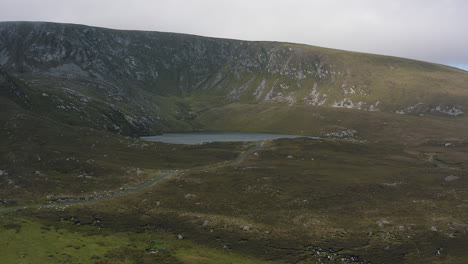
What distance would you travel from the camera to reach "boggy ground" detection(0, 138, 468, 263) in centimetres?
3978

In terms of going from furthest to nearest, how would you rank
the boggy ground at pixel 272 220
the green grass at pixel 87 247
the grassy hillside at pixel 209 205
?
1. the grassy hillside at pixel 209 205
2. the boggy ground at pixel 272 220
3. the green grass at pixel 87 247

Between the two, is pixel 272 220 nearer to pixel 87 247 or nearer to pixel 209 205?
pixel 209 205

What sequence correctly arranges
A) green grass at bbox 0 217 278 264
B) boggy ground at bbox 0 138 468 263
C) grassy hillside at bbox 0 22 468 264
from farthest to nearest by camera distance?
1. grassy hillside at bbox 0 22 468 264
2. boggy ground at bbox 0 138 468 263
3. green grass at bbox 0 217 278 264

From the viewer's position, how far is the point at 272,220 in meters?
51.5

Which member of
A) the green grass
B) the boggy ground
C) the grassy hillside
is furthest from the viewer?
the grassy hillside

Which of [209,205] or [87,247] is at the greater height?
[87,247]

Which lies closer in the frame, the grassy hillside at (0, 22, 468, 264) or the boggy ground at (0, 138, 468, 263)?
the boggy ground at (0, 138, 468, 263)

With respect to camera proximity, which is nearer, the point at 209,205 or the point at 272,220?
the point at 272,220

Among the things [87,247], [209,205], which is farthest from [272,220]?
[87,247]

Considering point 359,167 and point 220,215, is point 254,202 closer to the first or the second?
point 220,215

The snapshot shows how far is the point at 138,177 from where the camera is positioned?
Answer: 75.6 m

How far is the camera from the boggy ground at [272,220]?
39781 mm

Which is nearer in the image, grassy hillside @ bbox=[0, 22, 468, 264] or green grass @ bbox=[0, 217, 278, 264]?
green grass @ bbox=[0, 217, 278, 264]

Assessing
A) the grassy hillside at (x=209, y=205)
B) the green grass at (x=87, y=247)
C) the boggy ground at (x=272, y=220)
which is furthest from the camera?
the grassy hillside at (x=209, y=205)
